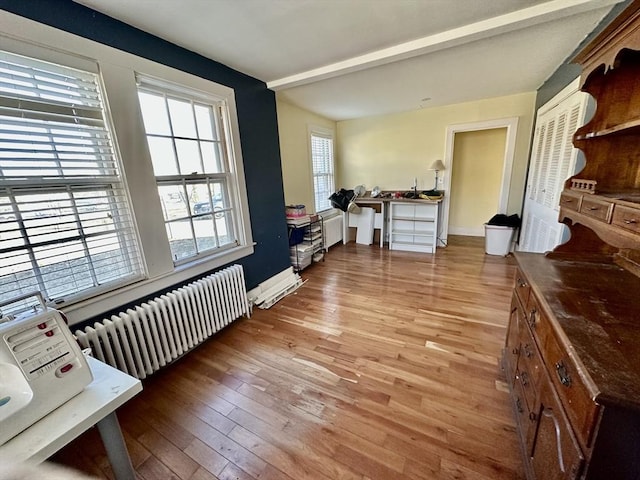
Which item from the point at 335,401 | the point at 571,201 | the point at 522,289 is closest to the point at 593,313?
the point at 522,289

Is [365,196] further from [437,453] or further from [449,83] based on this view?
[437,453]

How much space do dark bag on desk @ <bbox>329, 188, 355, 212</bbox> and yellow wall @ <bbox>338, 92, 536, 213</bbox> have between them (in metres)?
0.53

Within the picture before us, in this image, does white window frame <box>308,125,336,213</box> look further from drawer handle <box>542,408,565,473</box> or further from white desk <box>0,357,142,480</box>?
drawer handle <box>542,408,565,473</box>

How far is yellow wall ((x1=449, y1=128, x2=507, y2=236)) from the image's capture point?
15.4 ft

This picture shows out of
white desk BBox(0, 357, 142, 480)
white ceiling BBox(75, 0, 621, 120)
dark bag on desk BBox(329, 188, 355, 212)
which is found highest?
white ceiling BBox(75, 0, 621, 120)

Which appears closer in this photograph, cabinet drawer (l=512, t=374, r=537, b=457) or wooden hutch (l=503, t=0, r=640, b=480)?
wooden hutch (l=503, t=0, r=640, b=480)

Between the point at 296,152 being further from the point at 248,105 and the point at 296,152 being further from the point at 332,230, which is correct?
the point at 332,230

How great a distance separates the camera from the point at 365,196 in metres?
4.93

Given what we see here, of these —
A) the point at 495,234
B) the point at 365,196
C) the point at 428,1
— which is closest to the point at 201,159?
the point at 428,1

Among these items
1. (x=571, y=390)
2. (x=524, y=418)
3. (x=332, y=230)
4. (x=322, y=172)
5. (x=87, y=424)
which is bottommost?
(x=524, y=418)

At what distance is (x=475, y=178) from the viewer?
16.2ft

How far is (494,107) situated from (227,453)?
5.09 m

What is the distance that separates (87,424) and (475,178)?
585cm

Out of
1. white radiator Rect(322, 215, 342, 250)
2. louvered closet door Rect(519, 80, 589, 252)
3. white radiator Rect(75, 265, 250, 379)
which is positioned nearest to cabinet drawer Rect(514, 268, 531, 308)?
louvered closet door Rect(519, 80, 589, 252)
